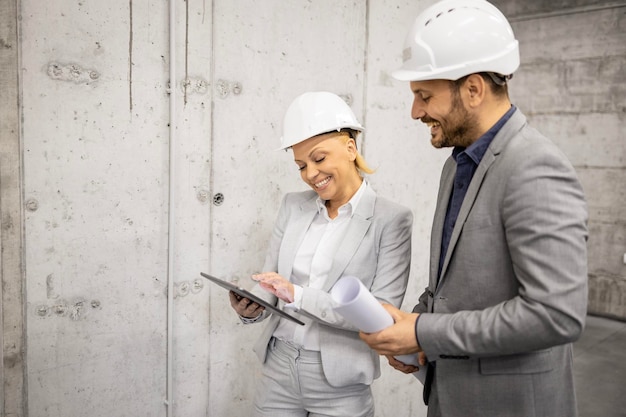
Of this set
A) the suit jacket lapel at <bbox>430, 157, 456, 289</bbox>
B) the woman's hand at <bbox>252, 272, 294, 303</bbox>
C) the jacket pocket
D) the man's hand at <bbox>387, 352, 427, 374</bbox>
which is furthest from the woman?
the jacket pocket

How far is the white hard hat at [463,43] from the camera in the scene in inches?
54.7

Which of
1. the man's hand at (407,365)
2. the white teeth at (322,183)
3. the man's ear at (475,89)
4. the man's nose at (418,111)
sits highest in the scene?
the man's ear at (475,89)

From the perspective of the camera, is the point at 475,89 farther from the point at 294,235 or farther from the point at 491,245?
the point at 294,235

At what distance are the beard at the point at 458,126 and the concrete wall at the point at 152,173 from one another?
1.26m

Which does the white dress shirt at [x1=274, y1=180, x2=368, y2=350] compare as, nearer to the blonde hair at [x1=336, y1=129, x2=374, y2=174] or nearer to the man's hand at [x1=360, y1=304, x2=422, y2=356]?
the blonde hair at [x1=336, y1=129, x2=374, y2=174]

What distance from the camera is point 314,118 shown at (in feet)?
6.35

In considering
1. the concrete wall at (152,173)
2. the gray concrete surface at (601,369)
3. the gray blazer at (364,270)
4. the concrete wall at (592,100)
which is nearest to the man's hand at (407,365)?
the gray blazer at (364,270)

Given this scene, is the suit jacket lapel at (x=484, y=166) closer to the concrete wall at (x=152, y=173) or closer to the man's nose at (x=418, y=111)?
the man's nose at (x=418, y=111)

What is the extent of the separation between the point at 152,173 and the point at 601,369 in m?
4.27

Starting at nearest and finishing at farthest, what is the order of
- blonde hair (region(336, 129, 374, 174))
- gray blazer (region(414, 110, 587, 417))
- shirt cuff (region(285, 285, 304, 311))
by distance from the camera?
gray blazer (region(414, 110, 587, 417)) < shirt cuff (region(285, 285, 304, 311)) < blonde hair (region(336, 129, 374, 174))

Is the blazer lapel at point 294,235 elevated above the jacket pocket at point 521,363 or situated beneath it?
elevated above

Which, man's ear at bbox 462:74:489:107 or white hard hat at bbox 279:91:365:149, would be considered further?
white hard hat at bbox 279:91:365:149

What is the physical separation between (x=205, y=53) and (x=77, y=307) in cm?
119

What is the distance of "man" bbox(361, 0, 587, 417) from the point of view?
123 cm
